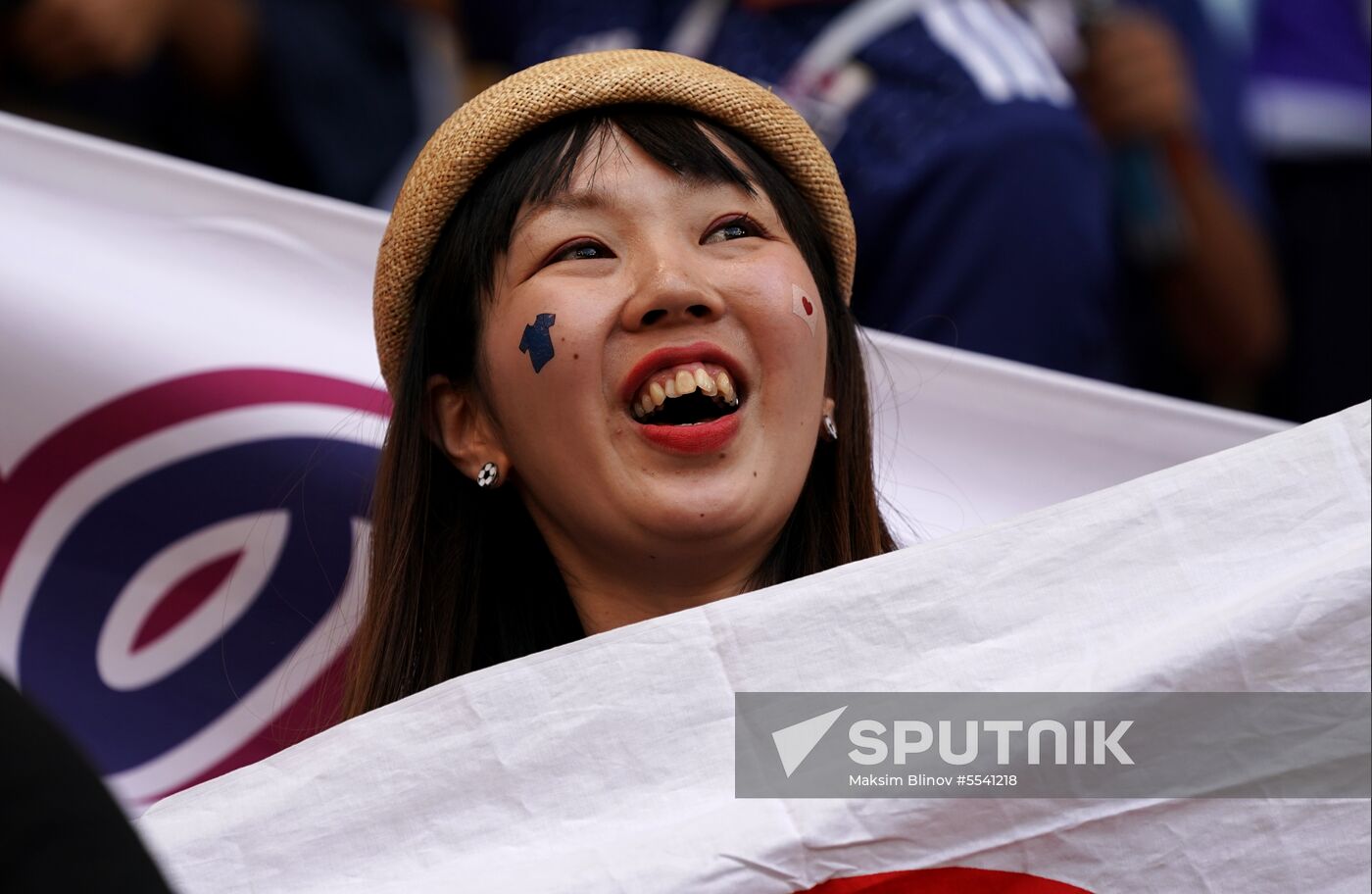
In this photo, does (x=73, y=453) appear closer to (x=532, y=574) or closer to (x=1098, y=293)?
(x=532, y=574)

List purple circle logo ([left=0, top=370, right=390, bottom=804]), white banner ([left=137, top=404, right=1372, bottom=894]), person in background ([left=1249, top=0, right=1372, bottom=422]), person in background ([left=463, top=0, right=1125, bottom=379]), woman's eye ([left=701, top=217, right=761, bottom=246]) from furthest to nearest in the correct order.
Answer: person in background ([left=1249, top=0, right=1372, bottom=422]) < person in background ([left=463, top=0, right=1125, bottom=379]) < purple circle logo ([left=0, top=370, right=390, bottom=804]) < woman's eye ([left=701, top=217, right=761, bottom=246]) < white banner ([left=137, top=404, right=1372, bottom=894])

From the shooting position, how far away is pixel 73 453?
2.32m

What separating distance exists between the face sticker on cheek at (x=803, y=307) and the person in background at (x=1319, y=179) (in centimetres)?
175

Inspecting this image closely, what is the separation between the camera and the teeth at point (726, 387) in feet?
5.90

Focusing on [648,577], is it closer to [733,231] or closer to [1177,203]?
[733,231]

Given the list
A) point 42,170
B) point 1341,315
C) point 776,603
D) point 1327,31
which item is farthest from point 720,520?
point 1327,31

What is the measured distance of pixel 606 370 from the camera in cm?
180

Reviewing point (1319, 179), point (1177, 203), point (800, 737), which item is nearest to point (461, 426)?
point (800, 737)

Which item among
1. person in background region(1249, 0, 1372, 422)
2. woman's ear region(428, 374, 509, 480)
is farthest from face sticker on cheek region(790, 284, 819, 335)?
person in background region(1249, 0, 1372, 422)

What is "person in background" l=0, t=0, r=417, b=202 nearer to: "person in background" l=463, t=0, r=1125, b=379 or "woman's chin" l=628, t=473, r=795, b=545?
"person in background" l=463, t=0, r=1125, b=379

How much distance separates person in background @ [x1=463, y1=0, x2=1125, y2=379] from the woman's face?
0.97m

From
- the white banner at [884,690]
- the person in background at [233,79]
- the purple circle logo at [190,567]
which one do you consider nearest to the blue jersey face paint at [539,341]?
the white banner at [884,690]

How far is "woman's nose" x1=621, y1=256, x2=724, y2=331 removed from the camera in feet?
5.86

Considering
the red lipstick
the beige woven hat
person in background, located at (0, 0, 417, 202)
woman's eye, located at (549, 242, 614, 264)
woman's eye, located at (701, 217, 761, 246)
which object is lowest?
the red lipstick
